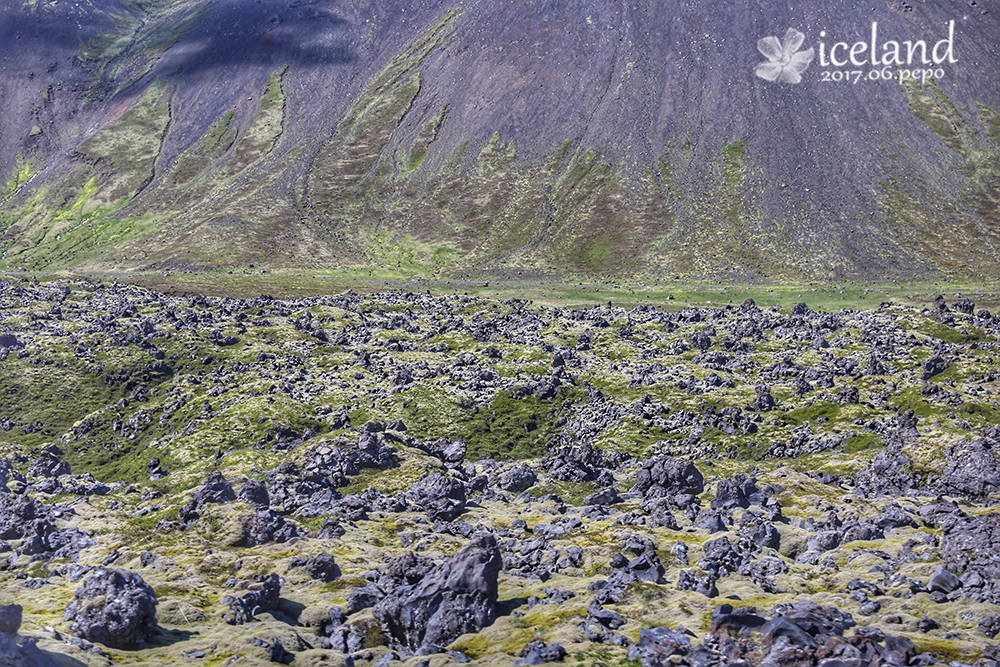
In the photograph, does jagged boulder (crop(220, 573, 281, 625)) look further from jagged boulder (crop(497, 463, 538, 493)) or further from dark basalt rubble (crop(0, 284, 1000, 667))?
jagged boulder (crop(497, 463, 538, 493))

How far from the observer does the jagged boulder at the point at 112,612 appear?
4081 centimetres

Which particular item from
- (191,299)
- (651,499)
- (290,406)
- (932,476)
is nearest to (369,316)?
(191,299)

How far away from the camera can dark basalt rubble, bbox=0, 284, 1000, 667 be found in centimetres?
4278

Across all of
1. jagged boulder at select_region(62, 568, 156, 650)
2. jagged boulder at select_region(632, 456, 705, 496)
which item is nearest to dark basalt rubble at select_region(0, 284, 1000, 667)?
jagged boulder at select_region(62, 568, 156, 650)

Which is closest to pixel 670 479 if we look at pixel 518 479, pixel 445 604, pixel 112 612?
pixel 518 479

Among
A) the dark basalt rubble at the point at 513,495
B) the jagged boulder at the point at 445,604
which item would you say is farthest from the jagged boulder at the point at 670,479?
the jagged boulder at the point at 445,604

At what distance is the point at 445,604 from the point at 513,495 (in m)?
31.1

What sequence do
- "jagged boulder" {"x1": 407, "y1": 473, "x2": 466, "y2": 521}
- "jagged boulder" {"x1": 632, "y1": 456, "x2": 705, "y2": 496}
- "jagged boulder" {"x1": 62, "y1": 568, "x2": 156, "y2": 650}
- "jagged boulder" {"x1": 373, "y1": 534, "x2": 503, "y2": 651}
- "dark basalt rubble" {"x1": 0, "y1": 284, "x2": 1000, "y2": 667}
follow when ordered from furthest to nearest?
"jagged boulder" {"x1": 632, "y1": 456, "x2": 705, "y2": 496}
"jagged boulder" {"x1": 407, "y1": 473, "x2": 466, "y2": 521}
"jagged boulder" {"x1": 373, "y1": 534, "x2": 503, "y2": 651}
"dark basalt rubble" {"x1": 0, "y1": 284, "x2": 1000, "y2": 667}
"jagged boulder" {"x1": 62, "y1": 568, "x2": 156, "y2": 650}

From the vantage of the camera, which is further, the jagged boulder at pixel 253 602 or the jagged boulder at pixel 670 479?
the jagged boulder at pixel 670 479

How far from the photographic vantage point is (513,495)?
3017 inches

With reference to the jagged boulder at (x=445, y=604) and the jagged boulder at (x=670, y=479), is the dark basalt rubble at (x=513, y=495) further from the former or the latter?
the jagged boulder at (x=670, y=479)

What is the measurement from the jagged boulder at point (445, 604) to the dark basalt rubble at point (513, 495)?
15cm

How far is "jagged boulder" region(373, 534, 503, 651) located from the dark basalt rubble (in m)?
0.15

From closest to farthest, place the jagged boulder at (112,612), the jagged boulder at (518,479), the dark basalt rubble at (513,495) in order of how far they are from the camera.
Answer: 1. the jagged boulder at (112,612)
2. the dark basalt rubble at (513,495)
3. the jagged boulder at (518,479)
